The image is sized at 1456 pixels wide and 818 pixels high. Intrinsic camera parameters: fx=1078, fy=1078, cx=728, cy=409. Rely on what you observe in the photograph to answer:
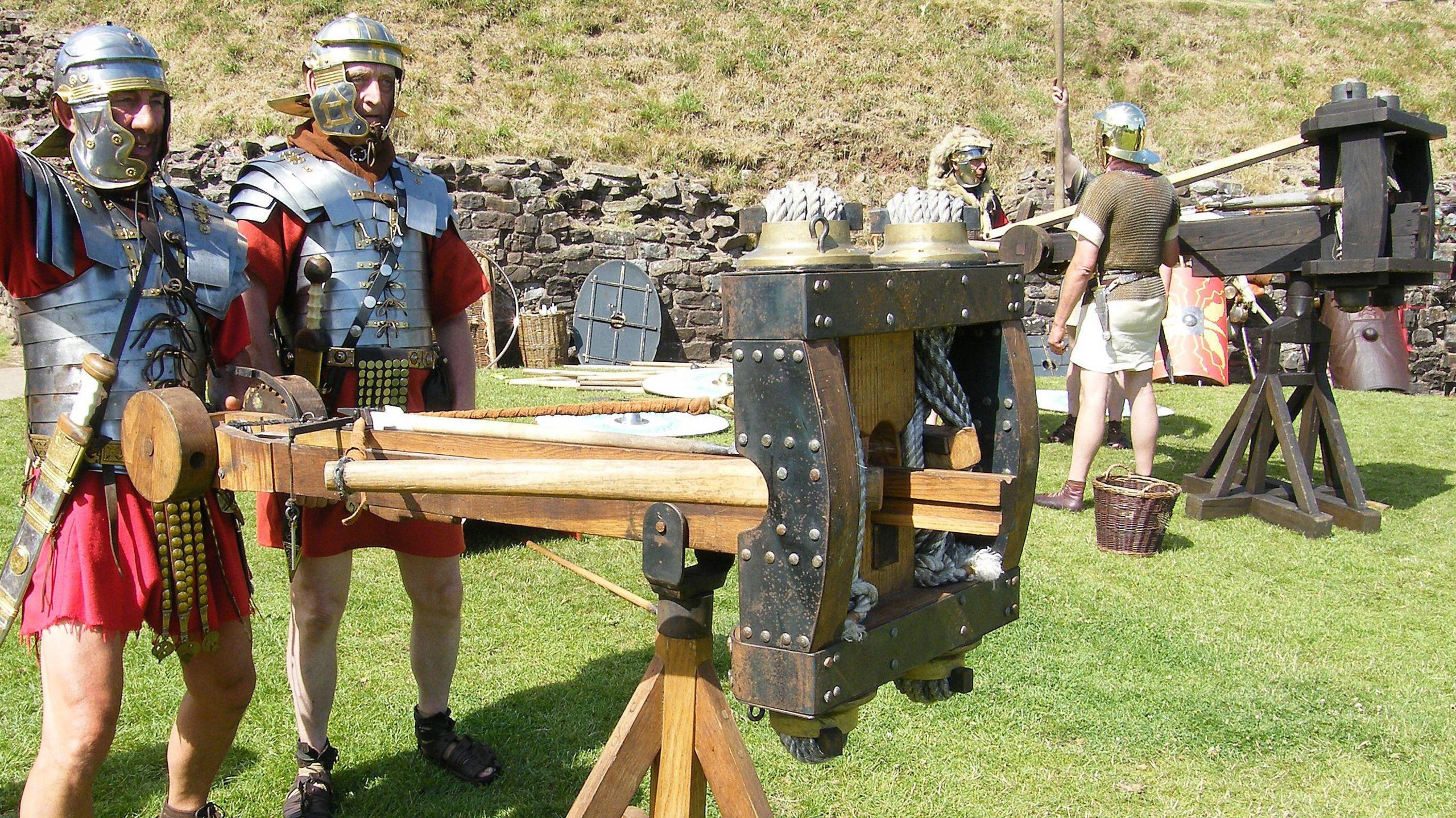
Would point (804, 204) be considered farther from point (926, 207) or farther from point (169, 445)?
point (169, 445)

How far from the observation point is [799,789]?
2.84 meters

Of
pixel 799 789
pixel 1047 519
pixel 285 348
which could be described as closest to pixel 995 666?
pixel 799 789

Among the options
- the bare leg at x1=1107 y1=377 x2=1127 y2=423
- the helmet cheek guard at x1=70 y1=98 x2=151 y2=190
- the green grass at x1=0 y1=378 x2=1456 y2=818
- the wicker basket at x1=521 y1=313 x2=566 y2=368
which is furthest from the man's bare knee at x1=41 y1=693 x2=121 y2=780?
the wicker basket at x1=521 y1=313 x2=566 y2=368

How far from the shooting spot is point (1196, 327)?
10.2 metres

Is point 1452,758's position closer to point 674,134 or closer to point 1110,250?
point 1110,250

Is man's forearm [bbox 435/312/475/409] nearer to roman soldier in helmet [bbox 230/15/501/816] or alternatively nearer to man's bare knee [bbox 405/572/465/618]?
roman soldier in helmet [bbox 230/15/501/816]

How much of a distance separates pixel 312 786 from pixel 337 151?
5.30 ft

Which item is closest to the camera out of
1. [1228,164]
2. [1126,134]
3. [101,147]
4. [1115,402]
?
[101,147]

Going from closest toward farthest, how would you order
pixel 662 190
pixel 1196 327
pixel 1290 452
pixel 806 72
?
pixel 1290 452 < pixel 1196 327 < pixel 662 190 < pixel 806 72

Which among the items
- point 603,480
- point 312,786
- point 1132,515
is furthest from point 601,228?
point 603,480

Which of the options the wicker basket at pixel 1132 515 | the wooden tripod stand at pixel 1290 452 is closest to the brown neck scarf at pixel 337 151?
the wicker basket at pixel 1132 515

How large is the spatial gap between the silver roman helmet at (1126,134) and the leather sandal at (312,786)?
4.53m

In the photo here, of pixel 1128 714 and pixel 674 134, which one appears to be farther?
pixel 674 134

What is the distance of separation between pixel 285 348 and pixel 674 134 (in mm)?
13154
